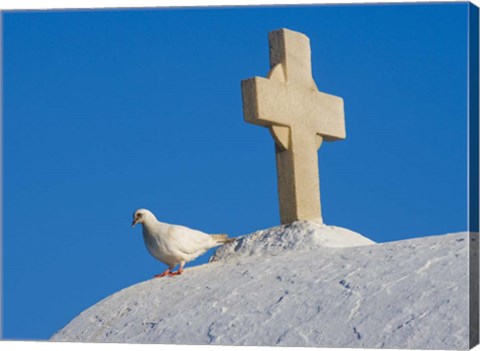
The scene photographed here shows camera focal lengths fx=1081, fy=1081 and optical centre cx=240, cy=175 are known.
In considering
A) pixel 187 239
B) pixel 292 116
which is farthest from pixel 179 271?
pixel 292 116

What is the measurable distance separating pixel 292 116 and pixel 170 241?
1.88 metres

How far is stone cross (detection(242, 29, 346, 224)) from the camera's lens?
1073 centimetres

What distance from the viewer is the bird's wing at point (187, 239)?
1040 cm

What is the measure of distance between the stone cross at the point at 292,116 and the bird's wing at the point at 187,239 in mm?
916

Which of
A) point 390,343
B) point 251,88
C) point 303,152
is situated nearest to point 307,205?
point 303,152

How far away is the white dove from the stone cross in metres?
1.00

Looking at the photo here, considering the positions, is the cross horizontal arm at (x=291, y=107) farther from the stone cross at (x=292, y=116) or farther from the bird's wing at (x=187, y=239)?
the bird's wing at (x=187, y=239)

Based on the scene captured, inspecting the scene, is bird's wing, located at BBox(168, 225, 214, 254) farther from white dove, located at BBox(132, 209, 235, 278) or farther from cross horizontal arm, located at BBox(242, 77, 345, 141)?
cross horizontal arm, located at BBox(242, 77, 345, 141)

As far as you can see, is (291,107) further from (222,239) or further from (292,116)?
(222,239)

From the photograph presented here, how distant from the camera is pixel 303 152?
11.2 meters

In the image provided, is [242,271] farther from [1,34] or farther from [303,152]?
[1,34]

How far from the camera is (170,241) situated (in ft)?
34.0

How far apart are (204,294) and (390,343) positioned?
7.05 ft

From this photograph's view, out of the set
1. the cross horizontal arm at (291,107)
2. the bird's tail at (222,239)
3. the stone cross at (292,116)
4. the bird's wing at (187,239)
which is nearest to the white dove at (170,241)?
the bird's wing at (187,239)
